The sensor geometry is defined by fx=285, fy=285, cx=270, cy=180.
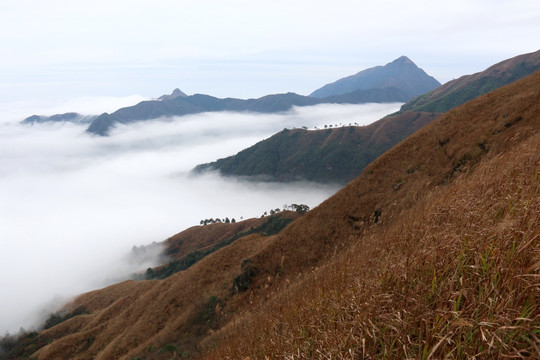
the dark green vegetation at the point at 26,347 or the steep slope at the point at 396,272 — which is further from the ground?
the steep slope at the point at 396,272

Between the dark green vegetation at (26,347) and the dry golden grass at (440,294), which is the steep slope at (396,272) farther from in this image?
the dark green vegetation at (26,347)

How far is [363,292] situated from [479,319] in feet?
6.49

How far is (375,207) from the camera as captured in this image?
1219 inches

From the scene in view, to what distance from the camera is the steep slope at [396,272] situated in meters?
3.19

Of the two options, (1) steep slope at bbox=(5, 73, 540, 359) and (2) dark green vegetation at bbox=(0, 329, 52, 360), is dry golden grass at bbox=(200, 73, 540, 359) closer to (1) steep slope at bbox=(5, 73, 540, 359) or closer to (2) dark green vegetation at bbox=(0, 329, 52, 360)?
(1) steep slope at bbox=(5, 73, 540, 359)

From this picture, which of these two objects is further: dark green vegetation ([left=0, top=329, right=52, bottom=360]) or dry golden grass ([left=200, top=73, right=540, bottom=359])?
dark green vegetation ([left=0, top=329, right=52, bottom=360])

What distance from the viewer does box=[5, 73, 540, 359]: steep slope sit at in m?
3.19

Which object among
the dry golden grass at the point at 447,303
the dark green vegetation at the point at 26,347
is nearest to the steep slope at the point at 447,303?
the dry golden grass at the point at 447,303

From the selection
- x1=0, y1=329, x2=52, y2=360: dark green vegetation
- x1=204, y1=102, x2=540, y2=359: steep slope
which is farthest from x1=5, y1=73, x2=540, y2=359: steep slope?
x1=0, y1=329, x2=52, y2=360: dark green vegetation

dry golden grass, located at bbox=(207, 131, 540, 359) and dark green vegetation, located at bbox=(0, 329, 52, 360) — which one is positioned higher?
dry golden grass, located at bbox=(207, 131, 540, 359)

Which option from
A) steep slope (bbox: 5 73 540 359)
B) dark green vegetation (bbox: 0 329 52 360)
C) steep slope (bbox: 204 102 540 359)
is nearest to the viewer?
steep slope (bbox: 204 102 540 359)

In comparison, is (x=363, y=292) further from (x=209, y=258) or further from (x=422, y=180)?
(x=209, y=258)

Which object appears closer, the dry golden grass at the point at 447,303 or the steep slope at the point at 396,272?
the dry golden grass at the point at 447,303

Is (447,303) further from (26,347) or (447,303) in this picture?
(26,347)
